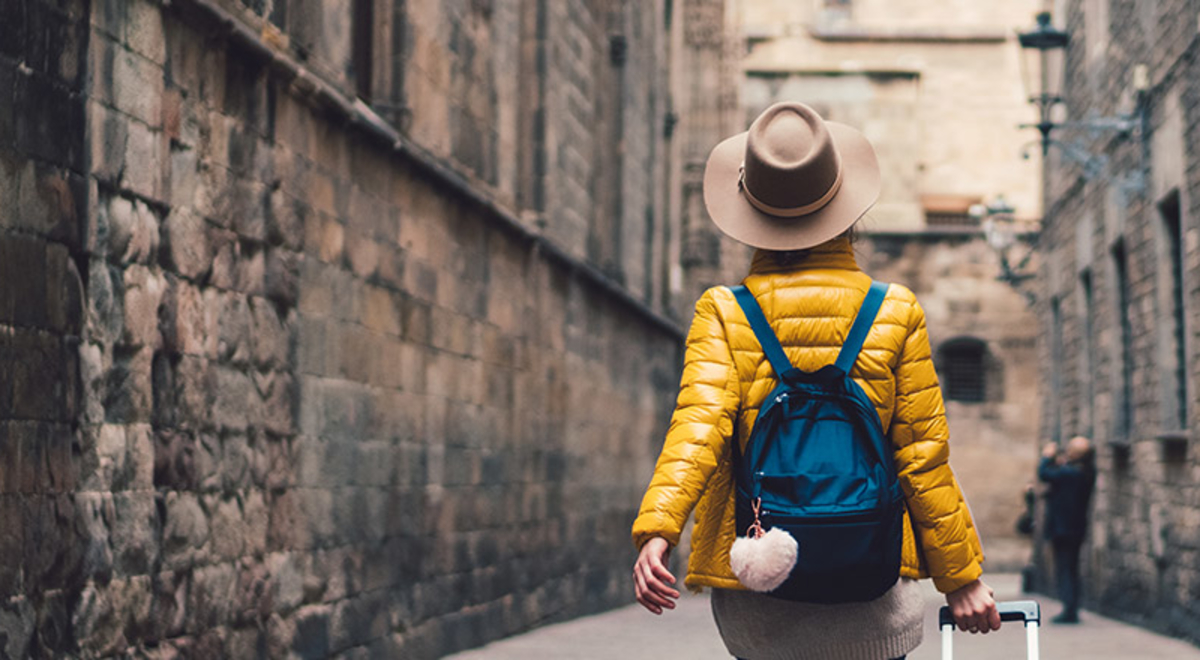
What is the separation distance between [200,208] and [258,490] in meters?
1.38

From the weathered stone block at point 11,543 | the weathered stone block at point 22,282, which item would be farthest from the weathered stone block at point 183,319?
the weathered stone block at point 11,543

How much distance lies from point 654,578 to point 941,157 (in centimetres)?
3465

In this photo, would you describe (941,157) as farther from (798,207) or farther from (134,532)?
(798,207)

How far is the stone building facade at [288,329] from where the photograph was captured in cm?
592

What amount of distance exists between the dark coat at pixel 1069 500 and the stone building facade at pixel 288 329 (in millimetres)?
3834

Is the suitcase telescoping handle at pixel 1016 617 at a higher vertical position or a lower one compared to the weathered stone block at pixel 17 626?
higher

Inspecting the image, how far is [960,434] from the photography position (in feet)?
103

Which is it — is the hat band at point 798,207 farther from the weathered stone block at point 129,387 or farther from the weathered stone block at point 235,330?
the weathered stone block at point 235,330

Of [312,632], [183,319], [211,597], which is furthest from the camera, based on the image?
[312,632]

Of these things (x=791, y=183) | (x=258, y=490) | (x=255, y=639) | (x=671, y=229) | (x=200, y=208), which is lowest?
(x=255, y=639)

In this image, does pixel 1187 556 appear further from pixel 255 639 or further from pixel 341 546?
pixel 255 639

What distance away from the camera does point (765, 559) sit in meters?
3.53

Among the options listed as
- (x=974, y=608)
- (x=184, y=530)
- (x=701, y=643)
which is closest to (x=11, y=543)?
Result: (x=184, y=530)

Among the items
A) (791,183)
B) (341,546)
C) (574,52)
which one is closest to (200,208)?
(341,546)
